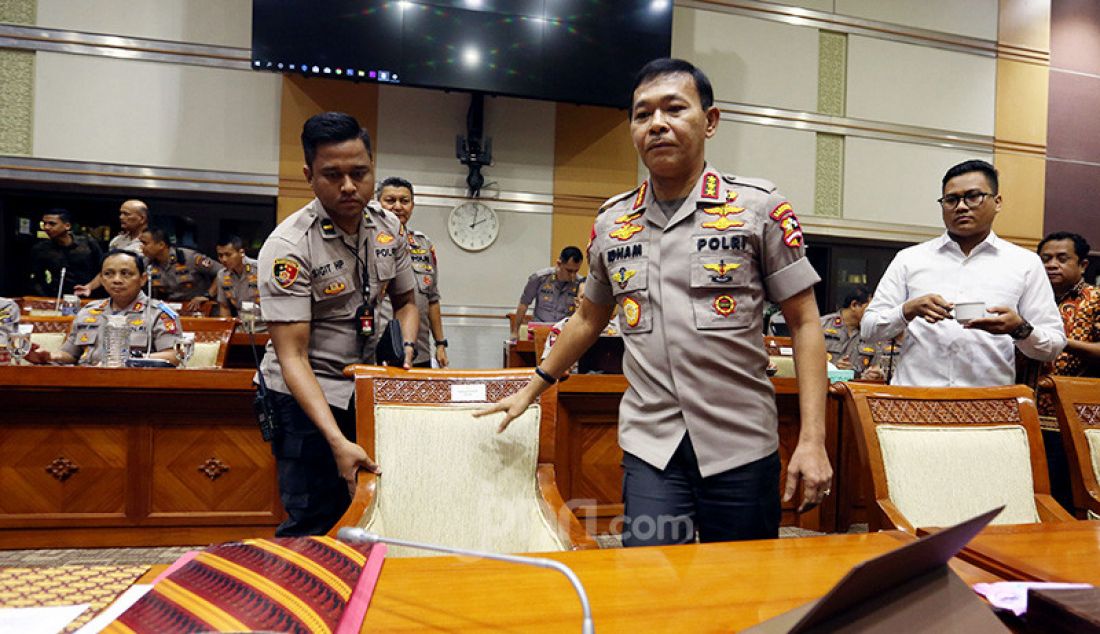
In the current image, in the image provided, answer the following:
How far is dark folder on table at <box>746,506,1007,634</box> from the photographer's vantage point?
1.72 ft

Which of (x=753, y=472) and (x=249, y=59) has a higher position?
(x=249, y=59)

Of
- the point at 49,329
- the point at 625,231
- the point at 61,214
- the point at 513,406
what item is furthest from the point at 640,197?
the point at 61,214

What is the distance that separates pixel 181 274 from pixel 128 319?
2643 mm

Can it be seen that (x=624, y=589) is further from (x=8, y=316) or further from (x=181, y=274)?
(x=181, y=274)

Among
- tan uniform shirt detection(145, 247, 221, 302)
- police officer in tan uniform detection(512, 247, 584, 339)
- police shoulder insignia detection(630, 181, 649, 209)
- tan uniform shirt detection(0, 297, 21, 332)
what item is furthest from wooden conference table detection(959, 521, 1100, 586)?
tan uniform shirt detection(145, 247, 221, 302)

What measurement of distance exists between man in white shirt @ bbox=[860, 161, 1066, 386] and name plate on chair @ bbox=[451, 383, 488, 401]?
1345 millimetres

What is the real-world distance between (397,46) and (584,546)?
513 cm

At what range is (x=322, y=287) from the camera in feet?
5.44

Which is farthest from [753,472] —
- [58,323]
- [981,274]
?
[58,323]

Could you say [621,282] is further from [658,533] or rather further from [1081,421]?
[1081,421]

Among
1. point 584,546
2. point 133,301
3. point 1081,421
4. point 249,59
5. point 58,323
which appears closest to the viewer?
point 584,546

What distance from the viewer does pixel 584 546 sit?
1.25 meters

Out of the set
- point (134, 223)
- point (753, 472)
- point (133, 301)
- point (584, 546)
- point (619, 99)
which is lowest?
point (584, 546)

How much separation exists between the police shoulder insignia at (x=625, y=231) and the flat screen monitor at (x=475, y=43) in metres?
4.57
